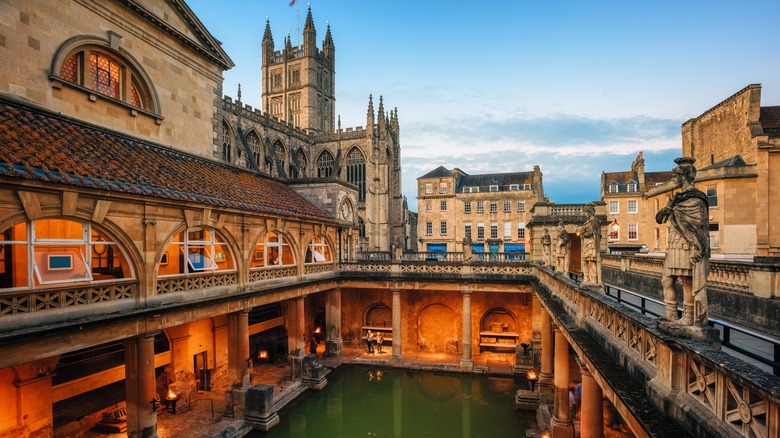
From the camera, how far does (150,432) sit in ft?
40.9

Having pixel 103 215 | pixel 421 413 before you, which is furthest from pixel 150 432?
pixel 421 413

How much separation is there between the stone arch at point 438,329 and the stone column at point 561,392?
13.6 metres

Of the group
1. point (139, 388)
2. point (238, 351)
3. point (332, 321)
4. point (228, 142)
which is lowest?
point (332, 321)

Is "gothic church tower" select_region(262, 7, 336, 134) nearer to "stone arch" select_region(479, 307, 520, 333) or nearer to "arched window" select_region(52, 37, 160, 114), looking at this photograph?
"stone arch" select_region(479, 307, 520, 333)

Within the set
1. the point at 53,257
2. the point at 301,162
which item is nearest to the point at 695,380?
the point at 53,257

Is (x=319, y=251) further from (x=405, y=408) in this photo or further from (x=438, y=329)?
(x=405, y=408)

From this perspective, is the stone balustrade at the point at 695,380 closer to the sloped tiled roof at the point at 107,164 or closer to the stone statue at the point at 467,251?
the sloped tiled roof at the point at 107,164

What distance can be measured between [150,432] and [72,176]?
8087 mm

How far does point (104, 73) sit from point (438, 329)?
22.6 meters

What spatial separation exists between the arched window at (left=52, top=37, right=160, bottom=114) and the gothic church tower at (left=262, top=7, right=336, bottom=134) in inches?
1962

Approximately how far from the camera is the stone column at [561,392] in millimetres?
12461

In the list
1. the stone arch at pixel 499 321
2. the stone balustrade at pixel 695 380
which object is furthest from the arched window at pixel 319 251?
the stone balustrade at pixel 695 380

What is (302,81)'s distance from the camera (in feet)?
228

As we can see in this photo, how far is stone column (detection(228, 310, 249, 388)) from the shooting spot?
16.6m
